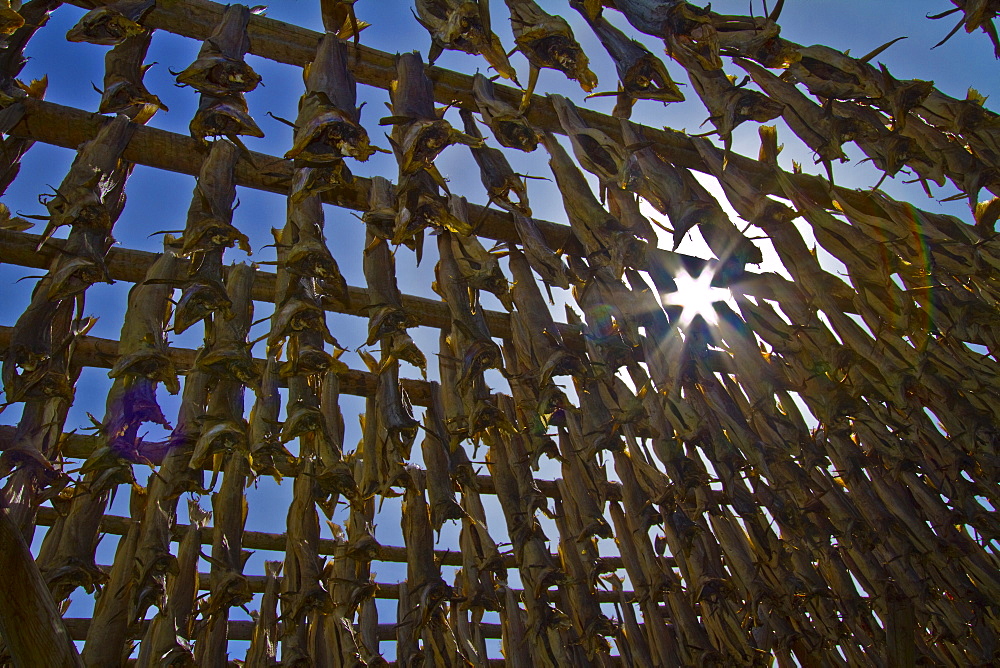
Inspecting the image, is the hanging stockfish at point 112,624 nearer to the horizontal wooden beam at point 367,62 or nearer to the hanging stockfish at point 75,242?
the hanging stockfish at point 75,242

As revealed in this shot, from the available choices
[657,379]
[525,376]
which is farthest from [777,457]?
[525,376]

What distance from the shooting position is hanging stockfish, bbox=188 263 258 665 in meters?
2.21

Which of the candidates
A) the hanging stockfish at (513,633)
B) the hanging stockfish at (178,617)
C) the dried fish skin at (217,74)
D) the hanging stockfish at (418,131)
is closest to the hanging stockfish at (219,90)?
the dried fish skin at (217,74)

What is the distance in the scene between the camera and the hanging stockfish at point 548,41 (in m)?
2.27

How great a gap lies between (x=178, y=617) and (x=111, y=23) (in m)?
2.35

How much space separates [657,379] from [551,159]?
1.19m

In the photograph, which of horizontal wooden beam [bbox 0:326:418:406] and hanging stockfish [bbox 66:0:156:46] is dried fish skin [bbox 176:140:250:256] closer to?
hanging stockfish [bbox 66:0:156:46]

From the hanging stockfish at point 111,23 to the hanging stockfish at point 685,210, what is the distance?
1.79 meters

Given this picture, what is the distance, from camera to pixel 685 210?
2.62 meters

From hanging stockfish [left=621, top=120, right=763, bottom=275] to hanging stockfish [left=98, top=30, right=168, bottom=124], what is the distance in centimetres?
179

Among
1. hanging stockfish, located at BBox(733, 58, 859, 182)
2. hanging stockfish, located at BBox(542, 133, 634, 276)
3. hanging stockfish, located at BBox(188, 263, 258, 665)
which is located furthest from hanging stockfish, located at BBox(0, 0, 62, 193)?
hanging stockfish, located at BBox(733, 58, 859, 182)

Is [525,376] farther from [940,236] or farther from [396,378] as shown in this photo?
[940,236]

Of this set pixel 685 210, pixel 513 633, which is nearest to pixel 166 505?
pixel 685 210

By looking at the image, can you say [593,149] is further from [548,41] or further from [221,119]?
[221,119]
